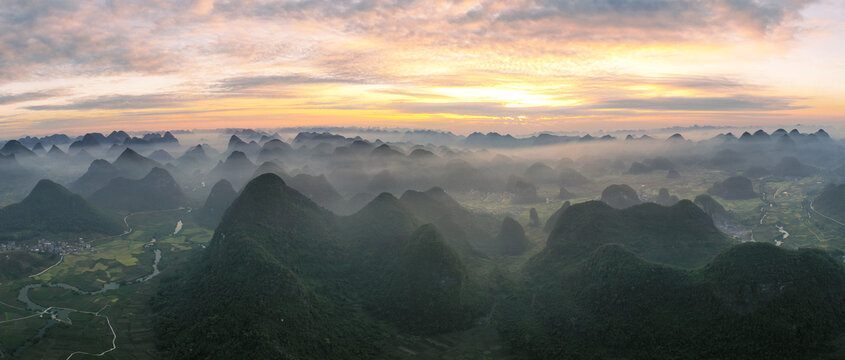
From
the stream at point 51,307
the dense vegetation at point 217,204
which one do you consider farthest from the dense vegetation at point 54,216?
the stream at point 51,307

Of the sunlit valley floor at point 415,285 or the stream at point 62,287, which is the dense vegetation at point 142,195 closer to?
the sunlit valley floor at point 415,285

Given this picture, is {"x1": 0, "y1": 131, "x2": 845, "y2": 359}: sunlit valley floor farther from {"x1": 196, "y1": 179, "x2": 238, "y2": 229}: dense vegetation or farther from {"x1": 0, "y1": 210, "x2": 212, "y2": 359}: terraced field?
{"x1": 196, "y1": 179, "x2": 238, "y2": 229}: dense vegetation

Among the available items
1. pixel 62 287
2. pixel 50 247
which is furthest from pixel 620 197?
pixel 50 247

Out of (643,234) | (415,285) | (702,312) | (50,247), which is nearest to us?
(702,312)

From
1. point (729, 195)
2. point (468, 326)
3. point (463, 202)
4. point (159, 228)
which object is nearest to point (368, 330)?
point (468, 326)

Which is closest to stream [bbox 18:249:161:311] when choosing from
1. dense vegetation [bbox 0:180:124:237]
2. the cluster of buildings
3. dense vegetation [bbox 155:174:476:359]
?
dense vegetation [bbox 155:174:476:359]

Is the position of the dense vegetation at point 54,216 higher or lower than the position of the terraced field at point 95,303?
higher

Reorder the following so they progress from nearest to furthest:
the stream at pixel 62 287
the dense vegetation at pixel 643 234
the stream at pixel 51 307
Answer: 1. the stream at pixel 51 307
2. the stream at pixel 62 287
3. the dense vegetation at pixel 643 234

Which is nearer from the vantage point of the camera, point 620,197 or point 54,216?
point 54,216

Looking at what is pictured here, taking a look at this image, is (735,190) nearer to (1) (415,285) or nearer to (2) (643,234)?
(2) (643,234)
